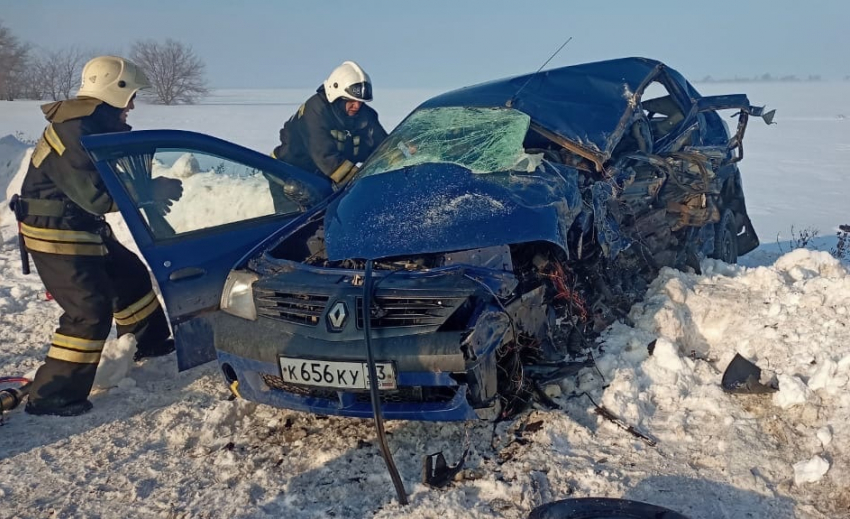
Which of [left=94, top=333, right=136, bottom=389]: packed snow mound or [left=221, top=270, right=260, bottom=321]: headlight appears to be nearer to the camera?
[left=221, top=270, right=260, bottom=321]: headlight

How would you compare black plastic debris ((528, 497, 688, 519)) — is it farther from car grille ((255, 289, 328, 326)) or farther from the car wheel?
the car wheel

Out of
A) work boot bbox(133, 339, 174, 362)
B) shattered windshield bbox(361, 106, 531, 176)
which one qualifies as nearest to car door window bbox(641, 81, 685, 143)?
shattered windshield bbox(361, 106, 531, 176)

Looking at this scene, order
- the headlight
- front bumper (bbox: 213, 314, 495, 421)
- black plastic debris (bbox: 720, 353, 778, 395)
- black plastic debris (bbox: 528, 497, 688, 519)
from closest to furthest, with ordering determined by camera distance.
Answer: black plastic debris (bbox: 528, 497, 688, 519) → front bumper (bbox: 213, 314, 495, 421) → the headlight → black plastic debris (bbox: 720, 353, 778, 395)

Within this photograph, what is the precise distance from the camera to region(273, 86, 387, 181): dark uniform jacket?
19.7ft

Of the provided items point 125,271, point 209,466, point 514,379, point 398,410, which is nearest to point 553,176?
point 514,379

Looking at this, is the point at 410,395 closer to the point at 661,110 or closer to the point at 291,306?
the point at 291,306

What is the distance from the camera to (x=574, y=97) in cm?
500

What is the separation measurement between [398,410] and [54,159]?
8.23 feet

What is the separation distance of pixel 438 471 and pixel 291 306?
3.34 ft

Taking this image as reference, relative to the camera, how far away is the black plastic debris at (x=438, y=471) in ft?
9.97

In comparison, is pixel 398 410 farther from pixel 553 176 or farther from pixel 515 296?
pixel 553 176

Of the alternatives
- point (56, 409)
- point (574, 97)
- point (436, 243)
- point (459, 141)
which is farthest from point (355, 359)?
point (574, 97)

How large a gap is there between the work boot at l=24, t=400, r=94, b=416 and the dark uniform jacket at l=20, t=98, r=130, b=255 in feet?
2.82

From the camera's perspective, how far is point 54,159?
13.3 ft
